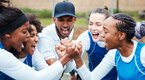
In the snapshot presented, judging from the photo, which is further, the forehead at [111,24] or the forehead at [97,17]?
the forehead at [97,17]

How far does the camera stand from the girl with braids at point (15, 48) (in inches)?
140

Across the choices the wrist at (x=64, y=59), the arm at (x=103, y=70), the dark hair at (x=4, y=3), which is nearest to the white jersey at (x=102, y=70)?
the arm at (x=103, y=70)

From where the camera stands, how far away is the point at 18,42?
3686 millimetres

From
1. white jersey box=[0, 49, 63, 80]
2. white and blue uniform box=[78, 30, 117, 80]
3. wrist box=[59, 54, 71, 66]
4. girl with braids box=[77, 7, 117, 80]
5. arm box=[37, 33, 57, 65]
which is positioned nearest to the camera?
white jersey box=[0, 49, 63, 80]

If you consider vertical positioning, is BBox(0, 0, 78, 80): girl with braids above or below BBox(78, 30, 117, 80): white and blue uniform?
above

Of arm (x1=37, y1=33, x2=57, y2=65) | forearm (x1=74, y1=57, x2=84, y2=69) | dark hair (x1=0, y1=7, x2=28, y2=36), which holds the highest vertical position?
dark hair (x1=0, y1=7, x2=28, y2=36)

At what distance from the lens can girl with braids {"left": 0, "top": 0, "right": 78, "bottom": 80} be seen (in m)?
3.55

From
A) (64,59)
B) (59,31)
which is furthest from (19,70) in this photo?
(59,31)

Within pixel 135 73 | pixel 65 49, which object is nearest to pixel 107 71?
pixel 135 73

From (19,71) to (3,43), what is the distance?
0.36m

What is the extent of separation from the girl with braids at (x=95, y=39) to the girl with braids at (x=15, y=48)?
126 centimetres

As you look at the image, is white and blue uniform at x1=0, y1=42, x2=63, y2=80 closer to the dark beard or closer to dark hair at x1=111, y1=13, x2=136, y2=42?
the dark beard

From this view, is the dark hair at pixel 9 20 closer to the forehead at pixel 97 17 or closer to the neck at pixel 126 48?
the neck at pixel 126 48

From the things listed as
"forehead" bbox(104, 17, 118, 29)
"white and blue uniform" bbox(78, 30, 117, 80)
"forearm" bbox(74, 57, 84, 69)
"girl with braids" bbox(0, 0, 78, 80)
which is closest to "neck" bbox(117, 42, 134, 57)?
"forehead" bbox(104, 17, 118, 29)
